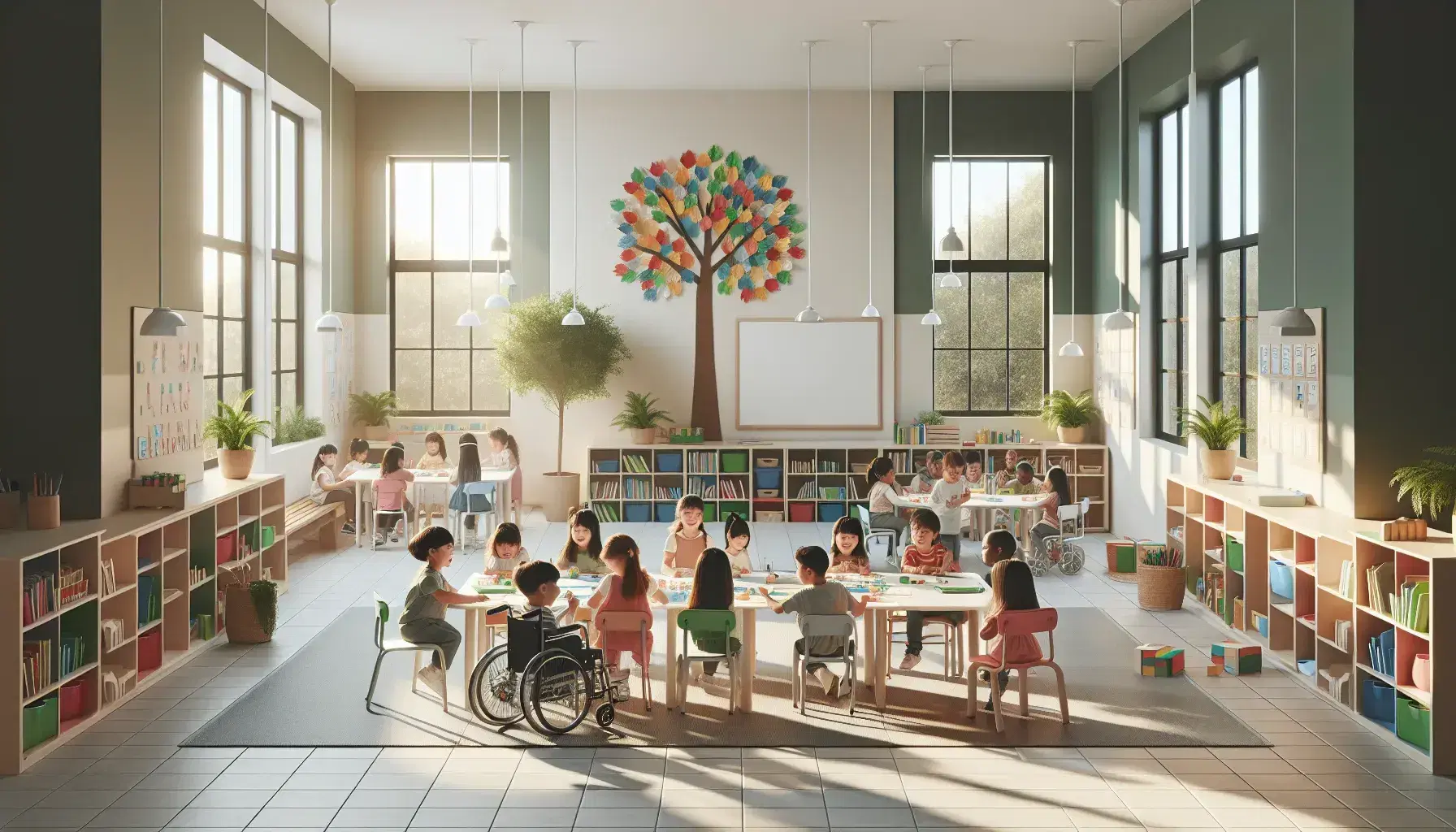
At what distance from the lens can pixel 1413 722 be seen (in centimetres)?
615

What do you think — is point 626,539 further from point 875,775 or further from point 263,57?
point 263,57

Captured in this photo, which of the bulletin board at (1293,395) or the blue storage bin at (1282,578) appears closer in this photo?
the blue storage bin at (1282,578)

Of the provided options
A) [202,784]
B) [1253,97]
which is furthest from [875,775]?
[1253,97]

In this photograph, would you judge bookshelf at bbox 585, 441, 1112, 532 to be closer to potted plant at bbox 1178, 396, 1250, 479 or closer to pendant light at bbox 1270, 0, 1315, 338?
potted plant at bbox 1178, 396, 1250, 479

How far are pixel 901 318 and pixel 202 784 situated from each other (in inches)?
381

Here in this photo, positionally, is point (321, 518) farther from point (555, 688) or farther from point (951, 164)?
point (951, 164)

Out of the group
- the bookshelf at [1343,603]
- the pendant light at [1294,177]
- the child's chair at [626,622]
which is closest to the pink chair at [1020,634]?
the bookshelf at [1343,603]

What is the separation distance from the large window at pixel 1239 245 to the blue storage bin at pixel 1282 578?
75.7 inches

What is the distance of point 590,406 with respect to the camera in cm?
1405

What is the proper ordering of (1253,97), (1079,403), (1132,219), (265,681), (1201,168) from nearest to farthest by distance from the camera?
(265,681)
(1253,97)
(1201,168)
(1132,219)
(1079,403)

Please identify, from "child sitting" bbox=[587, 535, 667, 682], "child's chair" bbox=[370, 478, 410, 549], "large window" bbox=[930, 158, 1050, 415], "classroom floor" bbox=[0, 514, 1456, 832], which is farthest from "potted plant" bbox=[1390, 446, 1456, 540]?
"child's chair" bbox=[370, 478, 410, 549]

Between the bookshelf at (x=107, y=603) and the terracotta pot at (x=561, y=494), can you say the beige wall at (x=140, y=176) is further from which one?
the terracotta pot at (x=561, y=494)

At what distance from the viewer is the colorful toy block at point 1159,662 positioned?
7555mm

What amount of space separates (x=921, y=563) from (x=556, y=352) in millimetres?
5985
